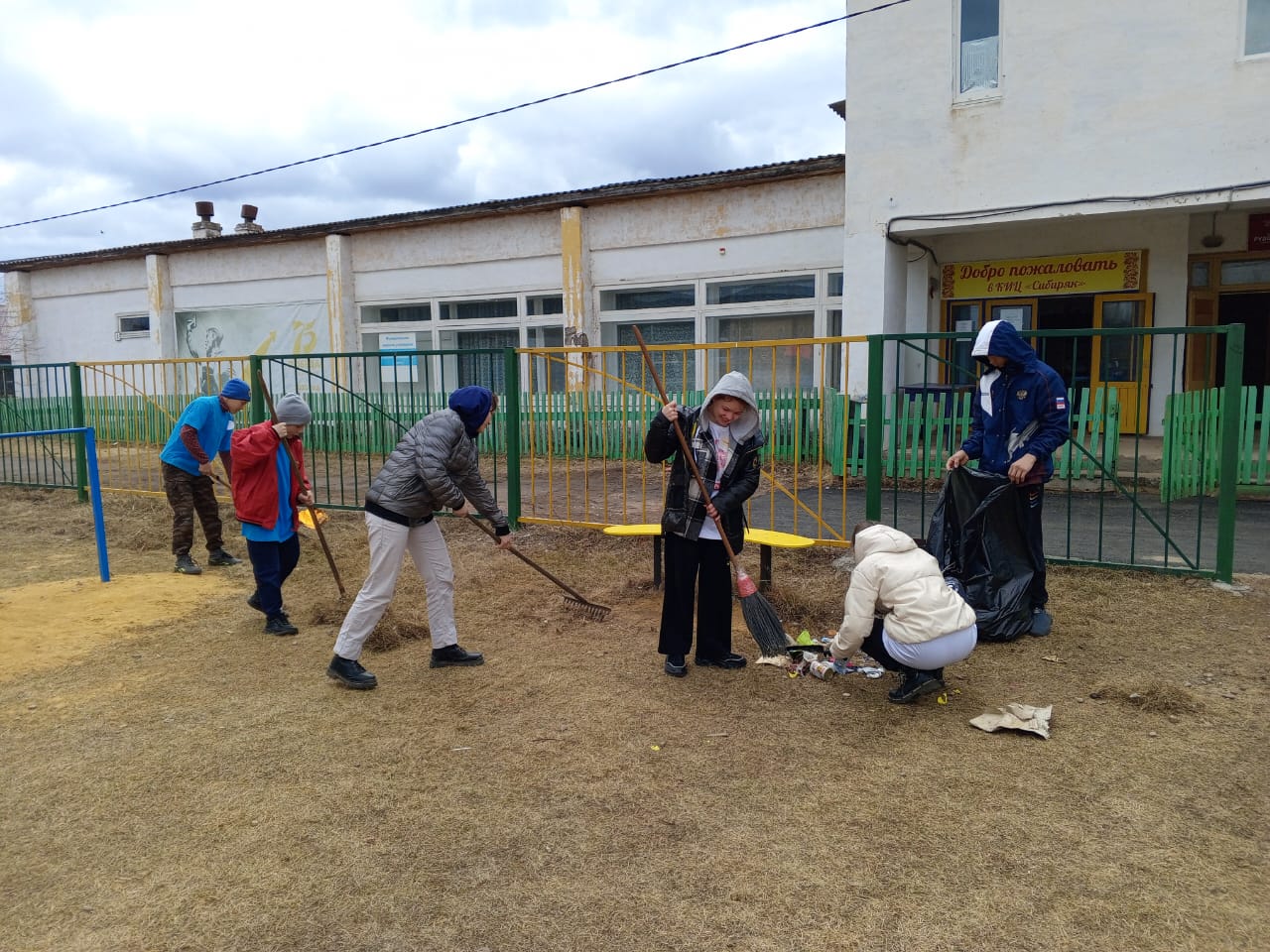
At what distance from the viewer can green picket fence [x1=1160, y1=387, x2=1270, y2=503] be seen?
25.2 ft

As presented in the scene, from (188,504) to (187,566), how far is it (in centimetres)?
52

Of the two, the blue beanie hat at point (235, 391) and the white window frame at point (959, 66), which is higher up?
the white window frame at point (959, 66)

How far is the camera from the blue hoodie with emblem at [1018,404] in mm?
4938

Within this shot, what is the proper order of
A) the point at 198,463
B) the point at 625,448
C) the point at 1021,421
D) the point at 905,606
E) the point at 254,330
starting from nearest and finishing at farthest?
the point at 905,606 → the point at 1021,421 → the point at 198,463 → the point at 625,448 → the point at 254,330

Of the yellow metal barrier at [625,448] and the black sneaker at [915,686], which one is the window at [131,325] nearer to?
the yellow metal barrier at [625,448]

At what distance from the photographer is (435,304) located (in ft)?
55.0

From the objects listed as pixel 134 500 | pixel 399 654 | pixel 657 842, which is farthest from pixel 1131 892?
pixel 134 500

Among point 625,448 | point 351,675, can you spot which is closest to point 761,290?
point 625,448

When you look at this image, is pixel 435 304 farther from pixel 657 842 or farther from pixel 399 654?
pixel 657 842

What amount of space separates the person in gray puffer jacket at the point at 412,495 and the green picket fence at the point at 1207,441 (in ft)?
19.7

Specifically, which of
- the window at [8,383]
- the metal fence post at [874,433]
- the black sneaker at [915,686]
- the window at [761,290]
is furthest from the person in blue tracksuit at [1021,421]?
the window at [8,383]

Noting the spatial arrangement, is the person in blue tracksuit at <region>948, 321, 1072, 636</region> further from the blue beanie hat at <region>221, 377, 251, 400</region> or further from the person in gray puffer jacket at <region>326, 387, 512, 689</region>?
the blue beanie hat at <region>221, 377, 251, 400</region>

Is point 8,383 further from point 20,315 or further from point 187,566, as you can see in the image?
point 20,315

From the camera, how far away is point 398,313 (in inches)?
680
